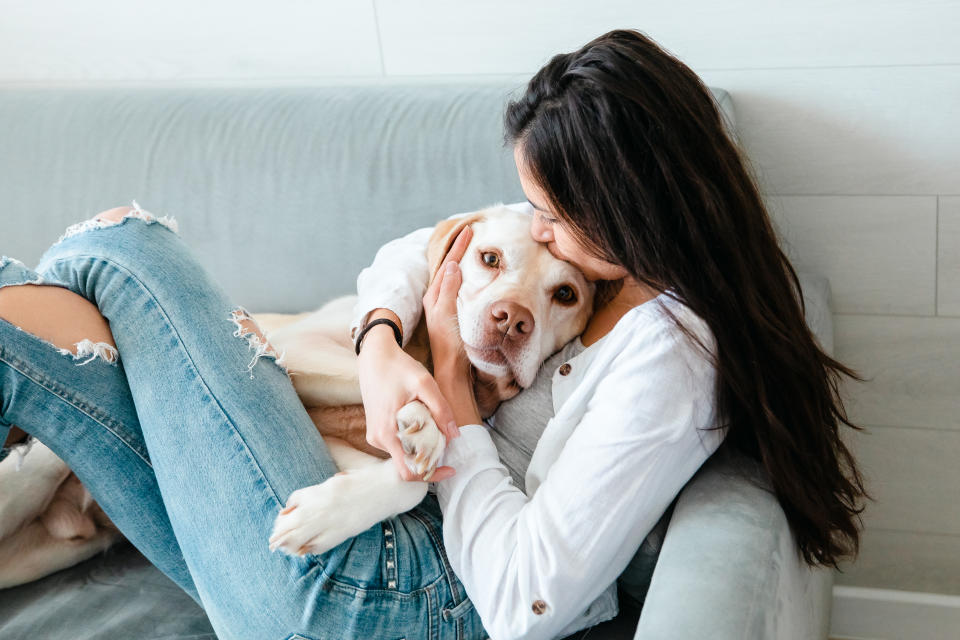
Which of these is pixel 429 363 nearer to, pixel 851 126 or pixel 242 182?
pixel 242 182

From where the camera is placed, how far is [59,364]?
1.12 m

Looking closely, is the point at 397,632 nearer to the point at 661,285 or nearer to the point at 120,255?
the point at 661,285

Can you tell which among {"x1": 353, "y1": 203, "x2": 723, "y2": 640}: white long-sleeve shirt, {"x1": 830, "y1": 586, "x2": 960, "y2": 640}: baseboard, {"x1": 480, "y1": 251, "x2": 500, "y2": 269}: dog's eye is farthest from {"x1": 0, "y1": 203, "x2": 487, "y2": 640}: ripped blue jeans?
{"x1": 830, "y1": 586, "x2": 960, "y2": 640}: baseboard

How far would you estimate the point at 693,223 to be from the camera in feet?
3.24

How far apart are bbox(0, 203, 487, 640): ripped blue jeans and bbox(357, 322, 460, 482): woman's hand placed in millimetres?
95

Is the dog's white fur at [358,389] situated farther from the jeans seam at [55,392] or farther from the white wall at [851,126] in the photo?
the white wall at [851,126]

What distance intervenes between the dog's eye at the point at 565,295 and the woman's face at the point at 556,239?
3 cm

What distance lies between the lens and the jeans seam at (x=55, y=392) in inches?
42.4

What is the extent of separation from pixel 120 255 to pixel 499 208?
568mm

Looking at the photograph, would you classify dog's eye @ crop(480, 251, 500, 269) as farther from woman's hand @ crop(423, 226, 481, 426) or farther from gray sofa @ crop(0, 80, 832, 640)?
gray sofa @ crop(0, 80, 832, 640)

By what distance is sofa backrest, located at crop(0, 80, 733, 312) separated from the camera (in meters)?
1.67

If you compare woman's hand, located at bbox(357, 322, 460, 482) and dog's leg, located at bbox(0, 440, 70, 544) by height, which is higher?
woman's hand, located at bbox(357, 322, 460, 482)

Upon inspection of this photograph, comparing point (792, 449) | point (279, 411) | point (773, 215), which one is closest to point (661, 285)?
point (792, 449)

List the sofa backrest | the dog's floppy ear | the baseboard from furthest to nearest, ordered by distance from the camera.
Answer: the baseboard, the sofa backrest, the dog's floppy ear
